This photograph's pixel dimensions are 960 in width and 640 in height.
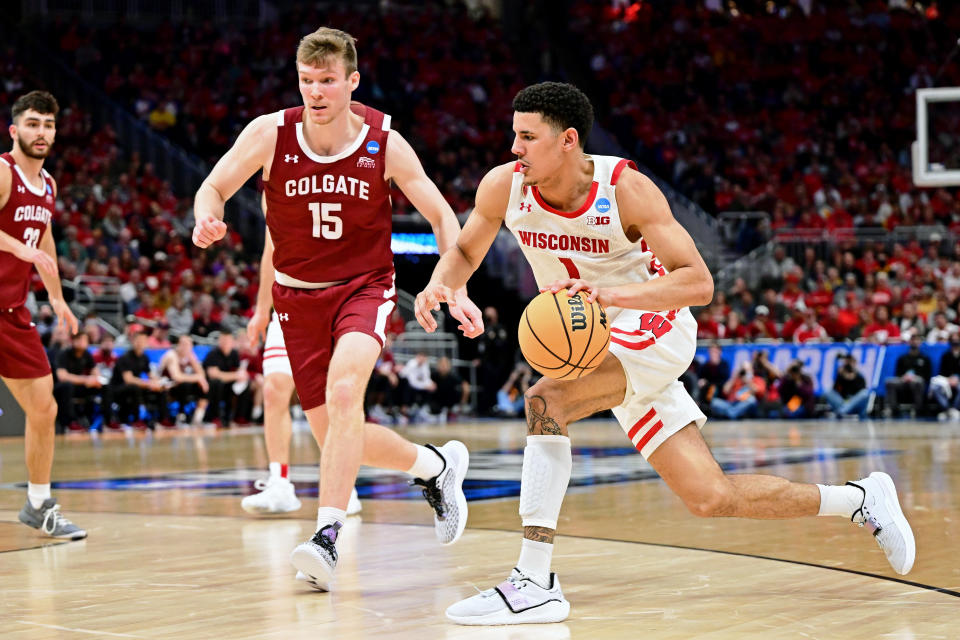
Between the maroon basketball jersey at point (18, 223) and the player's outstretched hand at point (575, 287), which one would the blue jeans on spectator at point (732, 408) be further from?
the player's outstretched hand at point (575, 287)

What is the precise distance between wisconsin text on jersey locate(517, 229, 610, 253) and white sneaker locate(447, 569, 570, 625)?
1.32 m

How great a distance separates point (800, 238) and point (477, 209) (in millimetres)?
18833

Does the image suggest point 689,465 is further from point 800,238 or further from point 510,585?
point 800,238

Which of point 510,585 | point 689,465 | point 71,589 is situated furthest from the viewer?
point 71,589

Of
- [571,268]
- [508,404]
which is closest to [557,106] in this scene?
[571,268]

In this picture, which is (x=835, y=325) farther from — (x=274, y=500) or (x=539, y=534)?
(x=539, y=534)

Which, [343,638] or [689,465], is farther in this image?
[689,465]

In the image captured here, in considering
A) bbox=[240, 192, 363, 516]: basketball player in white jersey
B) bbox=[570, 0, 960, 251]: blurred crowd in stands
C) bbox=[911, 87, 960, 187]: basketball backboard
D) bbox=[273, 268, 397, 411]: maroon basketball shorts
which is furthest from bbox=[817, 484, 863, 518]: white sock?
bbox=[570, 0, 960, 251]: blurred crowd in stands

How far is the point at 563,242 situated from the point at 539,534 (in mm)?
1169

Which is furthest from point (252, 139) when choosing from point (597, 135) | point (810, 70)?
point (810, 70)

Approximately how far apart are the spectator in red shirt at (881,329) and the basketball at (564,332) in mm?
16503

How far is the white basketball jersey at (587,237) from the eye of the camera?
4910mm

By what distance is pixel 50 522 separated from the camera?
272 inches

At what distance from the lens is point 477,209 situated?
16.9 ft
